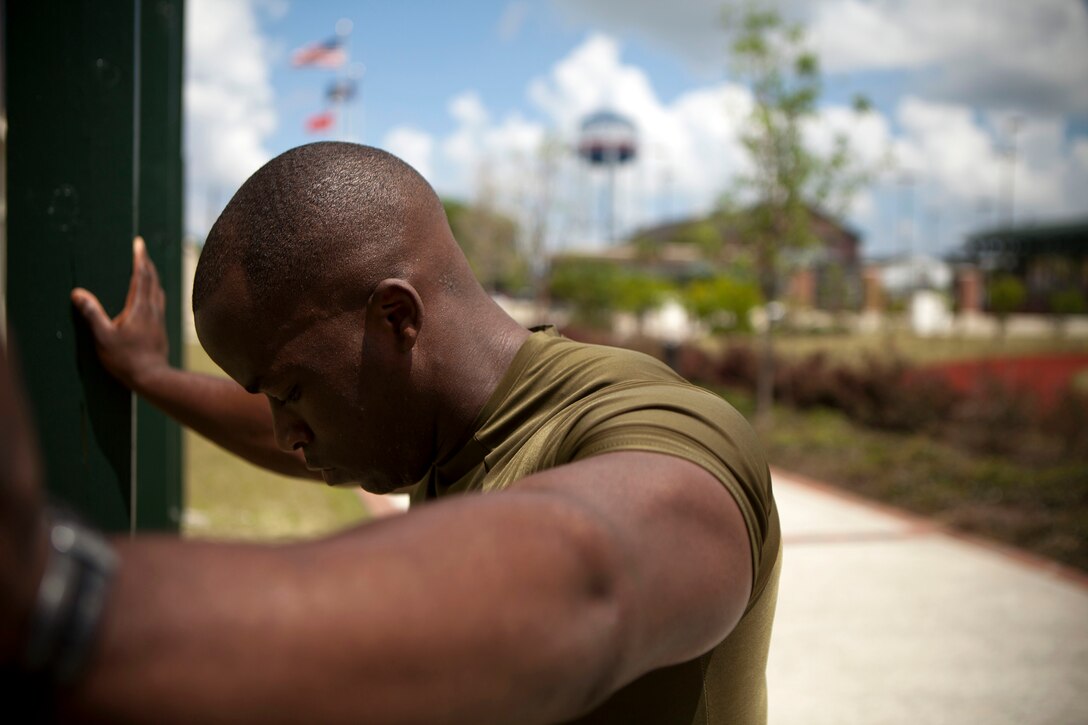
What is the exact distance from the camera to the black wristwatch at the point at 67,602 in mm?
569

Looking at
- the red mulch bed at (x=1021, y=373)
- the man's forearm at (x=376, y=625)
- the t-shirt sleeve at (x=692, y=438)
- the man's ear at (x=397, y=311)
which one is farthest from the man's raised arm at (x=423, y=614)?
the red mulch bed at (x=1021, y=373)

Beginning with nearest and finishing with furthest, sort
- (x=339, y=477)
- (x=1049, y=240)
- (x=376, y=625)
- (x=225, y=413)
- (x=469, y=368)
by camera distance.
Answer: (x=376, y=625), (x=469, y=368), (x=339, y=477), (x=225, y=413), (x=1049, y=240)

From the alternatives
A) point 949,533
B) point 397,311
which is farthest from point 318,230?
point 949,533

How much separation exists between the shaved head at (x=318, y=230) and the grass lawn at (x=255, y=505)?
509 cm

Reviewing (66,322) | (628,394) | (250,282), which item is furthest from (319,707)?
(66,322)

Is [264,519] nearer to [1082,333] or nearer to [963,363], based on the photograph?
[963,363]

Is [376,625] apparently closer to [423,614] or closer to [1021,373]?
[423,614]

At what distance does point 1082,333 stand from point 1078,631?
33515mm

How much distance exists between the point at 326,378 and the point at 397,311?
0.49 ft

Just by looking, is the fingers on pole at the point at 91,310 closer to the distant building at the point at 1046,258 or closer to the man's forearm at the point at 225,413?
the man's forearm at the point at 225,413

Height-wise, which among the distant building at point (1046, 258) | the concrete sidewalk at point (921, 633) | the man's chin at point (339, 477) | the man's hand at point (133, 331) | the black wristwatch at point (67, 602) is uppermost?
the black wristwatch at point (67, 602)

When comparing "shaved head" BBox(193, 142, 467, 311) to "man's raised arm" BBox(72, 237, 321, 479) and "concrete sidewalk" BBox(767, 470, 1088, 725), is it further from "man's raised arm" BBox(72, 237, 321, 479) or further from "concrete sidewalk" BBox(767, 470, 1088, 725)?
"concrete sidewalk" BBox(767, 470, 1088, 725)

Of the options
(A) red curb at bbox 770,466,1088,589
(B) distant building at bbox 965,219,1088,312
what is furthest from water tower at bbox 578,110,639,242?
(A) red curb at bbox 770,466,1088,589

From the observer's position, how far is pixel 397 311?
154cm
